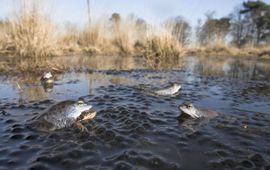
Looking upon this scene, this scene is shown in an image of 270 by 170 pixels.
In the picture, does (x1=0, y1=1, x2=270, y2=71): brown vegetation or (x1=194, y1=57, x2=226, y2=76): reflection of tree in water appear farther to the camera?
(x1=0, y1=1, x2=270, y2=71): brown vegetation

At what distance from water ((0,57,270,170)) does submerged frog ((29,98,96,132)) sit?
111mm

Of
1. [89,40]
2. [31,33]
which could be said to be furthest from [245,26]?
[31,33]

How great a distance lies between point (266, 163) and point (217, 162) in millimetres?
513

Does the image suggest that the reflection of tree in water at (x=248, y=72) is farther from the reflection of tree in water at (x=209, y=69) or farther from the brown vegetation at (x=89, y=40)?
the brown vegetation at (x=89, y=40)

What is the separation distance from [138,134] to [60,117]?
104 centimetres

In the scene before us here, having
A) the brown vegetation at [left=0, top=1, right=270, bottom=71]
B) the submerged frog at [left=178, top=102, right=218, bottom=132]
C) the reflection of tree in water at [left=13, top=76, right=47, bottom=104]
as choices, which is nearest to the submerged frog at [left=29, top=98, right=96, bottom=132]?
the submerged frog at [left=178, top=102, right=218, bottom=132]

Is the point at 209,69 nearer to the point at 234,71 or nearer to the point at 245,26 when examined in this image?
the point at 234,71

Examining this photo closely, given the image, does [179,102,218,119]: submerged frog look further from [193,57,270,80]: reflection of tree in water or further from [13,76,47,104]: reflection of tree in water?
[193,57,270,80]: reflection of tree in water

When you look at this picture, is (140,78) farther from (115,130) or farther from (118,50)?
(118,50)

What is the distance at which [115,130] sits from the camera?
4020 millimetres

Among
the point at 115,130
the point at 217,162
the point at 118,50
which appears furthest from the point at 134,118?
the point at 118,50

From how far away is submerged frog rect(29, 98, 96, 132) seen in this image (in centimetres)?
399

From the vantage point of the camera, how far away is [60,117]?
4.03 metres

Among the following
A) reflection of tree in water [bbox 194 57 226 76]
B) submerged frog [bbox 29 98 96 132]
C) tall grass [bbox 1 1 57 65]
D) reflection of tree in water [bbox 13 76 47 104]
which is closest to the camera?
submerged frog [bbox 29 98 96 132]
